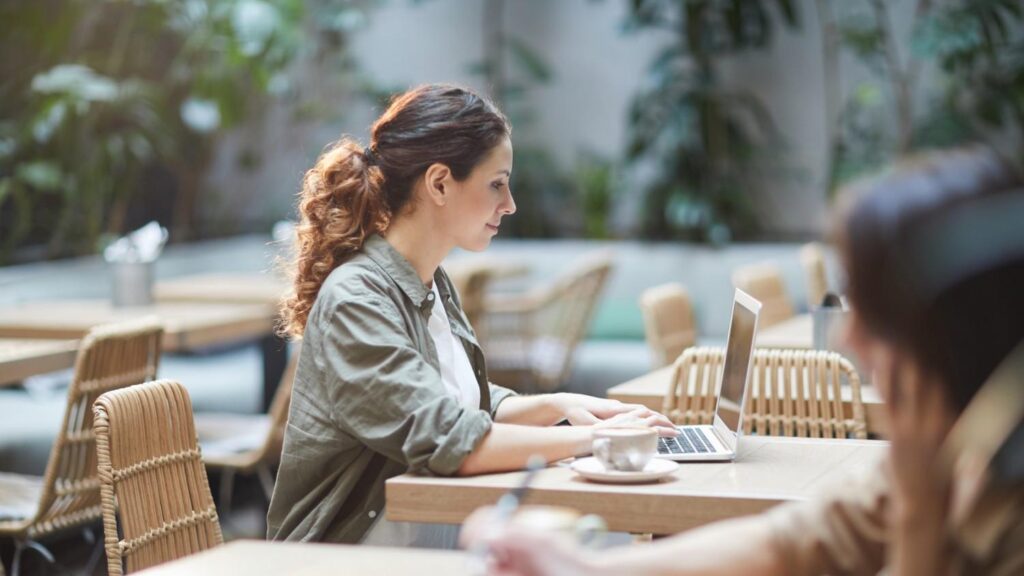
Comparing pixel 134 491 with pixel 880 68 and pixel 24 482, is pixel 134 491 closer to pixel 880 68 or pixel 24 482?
pixel 24 482

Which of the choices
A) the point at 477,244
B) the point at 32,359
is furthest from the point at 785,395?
the point at 32,359

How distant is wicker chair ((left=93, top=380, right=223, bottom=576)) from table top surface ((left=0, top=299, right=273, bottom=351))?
245 cm

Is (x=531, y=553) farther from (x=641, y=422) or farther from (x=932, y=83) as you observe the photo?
(x=932, y=83)

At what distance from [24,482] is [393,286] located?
6.27 feet

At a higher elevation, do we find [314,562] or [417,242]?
[417,242]

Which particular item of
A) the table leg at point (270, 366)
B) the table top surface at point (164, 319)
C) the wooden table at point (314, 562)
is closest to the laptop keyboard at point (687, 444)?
the wooden table at point (314, 562)

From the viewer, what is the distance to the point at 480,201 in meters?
2.59

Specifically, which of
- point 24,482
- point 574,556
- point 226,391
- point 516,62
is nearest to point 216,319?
point 24,482

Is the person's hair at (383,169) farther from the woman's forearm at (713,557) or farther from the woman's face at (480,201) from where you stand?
the woman's forearm at (713,557)

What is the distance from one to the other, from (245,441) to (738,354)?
2437 millimetres

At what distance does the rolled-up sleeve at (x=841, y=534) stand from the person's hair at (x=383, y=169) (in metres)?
1.24

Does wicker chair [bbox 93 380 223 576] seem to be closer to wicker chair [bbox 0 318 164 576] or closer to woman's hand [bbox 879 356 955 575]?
wicker chair [bbox 0 318 164 576]

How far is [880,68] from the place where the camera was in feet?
28.1

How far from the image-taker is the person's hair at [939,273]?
3.83 ft
